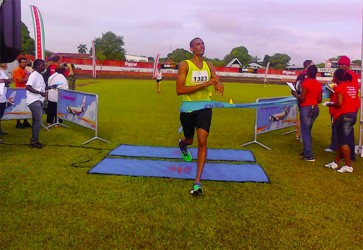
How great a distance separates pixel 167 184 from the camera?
18.4ft

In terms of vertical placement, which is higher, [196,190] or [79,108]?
[79,108]

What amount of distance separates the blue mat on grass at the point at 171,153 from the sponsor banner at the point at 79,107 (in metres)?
1.25

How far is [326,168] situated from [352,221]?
2664mm

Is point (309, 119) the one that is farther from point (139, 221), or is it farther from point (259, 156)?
point (139, 221)

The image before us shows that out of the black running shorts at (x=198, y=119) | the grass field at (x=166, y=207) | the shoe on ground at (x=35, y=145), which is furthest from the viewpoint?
the shoe on ground at (x=35, y=145)

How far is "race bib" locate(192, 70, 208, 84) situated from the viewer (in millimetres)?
5344

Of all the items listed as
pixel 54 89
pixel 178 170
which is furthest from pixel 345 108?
pixel 54 89

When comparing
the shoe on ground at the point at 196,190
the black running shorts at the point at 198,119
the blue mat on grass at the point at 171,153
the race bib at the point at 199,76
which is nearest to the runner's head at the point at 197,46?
the race bib at the point at 199,76

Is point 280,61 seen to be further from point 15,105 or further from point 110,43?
point 15,105

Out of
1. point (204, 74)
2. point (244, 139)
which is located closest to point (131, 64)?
point (244, 139)

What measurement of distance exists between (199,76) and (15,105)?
268 inches

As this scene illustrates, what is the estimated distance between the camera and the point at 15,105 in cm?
990

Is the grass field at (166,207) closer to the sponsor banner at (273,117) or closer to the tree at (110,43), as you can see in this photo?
the sponsor banner at (273,117)

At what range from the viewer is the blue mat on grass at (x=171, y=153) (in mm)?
7445
